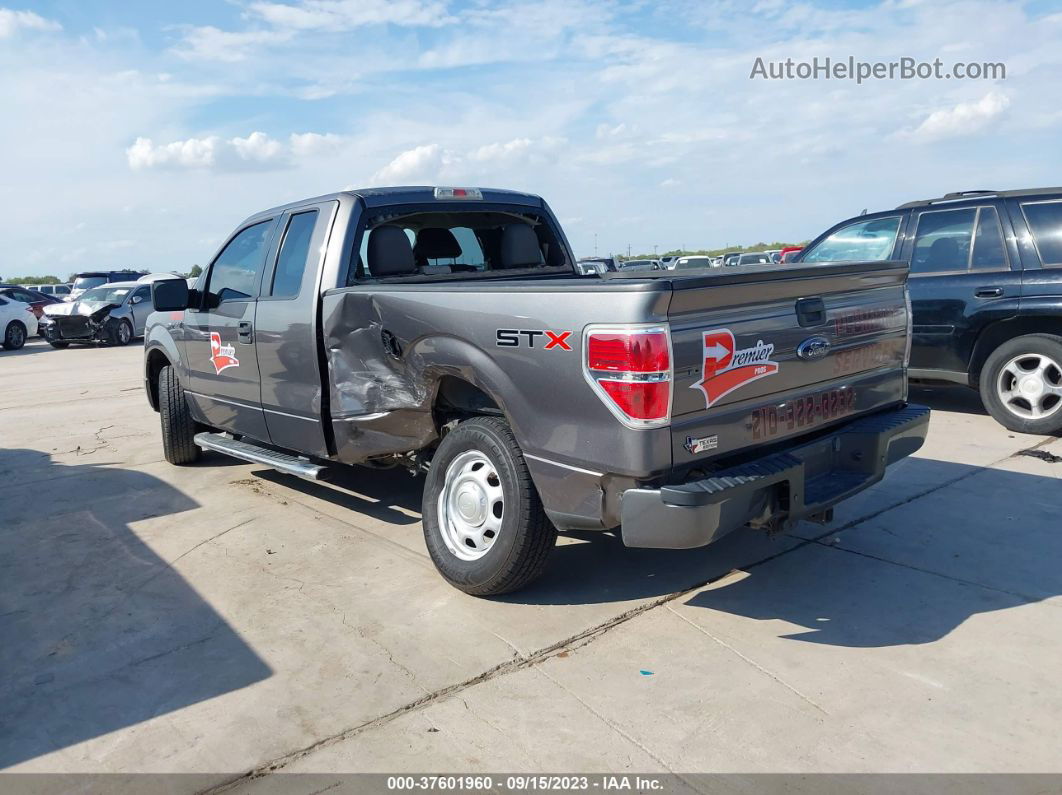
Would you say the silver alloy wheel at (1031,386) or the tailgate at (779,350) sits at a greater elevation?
the tailgate at (779,350)

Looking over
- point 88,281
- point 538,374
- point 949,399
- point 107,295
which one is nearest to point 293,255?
point 538,374

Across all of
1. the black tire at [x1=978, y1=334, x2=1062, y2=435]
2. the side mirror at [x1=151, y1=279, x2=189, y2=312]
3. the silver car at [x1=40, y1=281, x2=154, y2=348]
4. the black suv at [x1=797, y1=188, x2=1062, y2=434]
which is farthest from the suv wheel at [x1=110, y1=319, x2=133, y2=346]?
the black tire at [x1=978, y1=334, x2=1062, y2=435]

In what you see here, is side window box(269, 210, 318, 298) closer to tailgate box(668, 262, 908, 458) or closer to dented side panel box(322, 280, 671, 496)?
dented side panel box(322, 280, 671, 496)

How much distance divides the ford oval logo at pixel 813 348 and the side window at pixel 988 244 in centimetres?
417

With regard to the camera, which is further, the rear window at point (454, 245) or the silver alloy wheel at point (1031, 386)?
the silver alloy wheel at point (1031, 386)

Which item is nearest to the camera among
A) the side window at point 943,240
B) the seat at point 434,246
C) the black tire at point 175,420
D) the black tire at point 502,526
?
the black tire at point 502,526

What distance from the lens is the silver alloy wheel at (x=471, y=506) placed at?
401 cm

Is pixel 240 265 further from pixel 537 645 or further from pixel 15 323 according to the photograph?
pixel 15 323

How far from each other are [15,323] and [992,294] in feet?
70.7

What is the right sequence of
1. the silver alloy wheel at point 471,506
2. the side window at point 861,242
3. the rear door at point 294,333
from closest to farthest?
the silver alloy wheel at point 471,506
the rear door at point 294,333
the side window at point 861,242

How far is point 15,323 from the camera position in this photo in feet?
68.9

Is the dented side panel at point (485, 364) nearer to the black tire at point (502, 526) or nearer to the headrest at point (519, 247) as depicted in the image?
the black tire at point (502, 526)

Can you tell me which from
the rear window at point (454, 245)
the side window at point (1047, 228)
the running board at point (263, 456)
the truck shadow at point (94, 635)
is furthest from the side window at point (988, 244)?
the truck shadow at point (94, 635)

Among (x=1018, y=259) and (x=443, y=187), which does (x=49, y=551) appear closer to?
(x=443, y=187)
